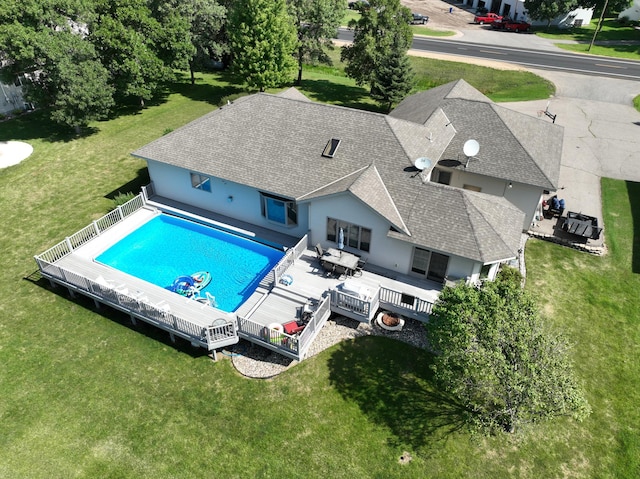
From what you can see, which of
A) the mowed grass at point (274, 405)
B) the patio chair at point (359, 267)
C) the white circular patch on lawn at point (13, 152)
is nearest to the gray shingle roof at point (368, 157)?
the patio chair at point (359, 267)

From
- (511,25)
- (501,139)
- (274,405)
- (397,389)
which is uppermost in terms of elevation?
(511,25)

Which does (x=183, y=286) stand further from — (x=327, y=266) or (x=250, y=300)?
(x=327, y=266)

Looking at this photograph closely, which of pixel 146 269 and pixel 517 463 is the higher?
pixel 146 269

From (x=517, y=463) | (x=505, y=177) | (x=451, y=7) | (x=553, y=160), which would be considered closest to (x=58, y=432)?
(x=517, y=463)

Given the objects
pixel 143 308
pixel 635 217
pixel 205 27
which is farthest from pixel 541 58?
pixel 143 308

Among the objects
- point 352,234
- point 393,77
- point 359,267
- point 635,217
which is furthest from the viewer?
point 393,77

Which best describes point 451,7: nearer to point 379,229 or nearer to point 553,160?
point 553,160

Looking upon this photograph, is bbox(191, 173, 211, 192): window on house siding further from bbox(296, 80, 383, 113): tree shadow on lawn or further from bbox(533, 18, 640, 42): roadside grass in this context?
bbox(533, 18, 640, 42): roadside grass
